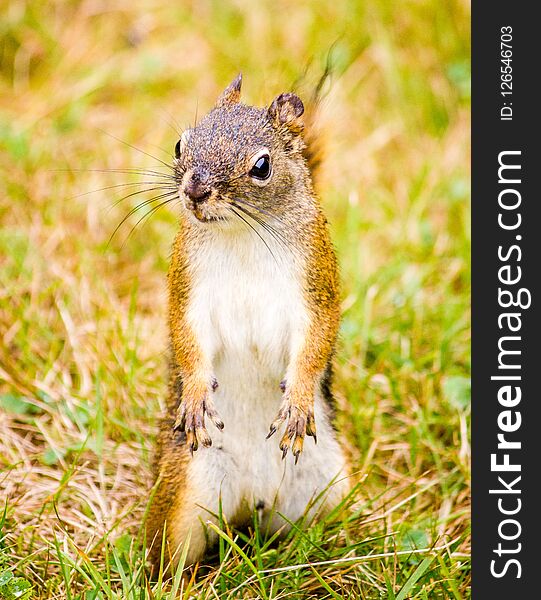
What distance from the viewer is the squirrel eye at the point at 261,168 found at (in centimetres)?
256

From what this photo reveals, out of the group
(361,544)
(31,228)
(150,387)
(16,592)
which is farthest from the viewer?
(31,228)

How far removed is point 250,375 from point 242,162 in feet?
2.04

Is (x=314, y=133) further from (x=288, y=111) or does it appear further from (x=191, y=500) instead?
(x=191, y=500)

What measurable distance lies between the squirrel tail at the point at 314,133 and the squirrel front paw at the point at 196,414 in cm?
77

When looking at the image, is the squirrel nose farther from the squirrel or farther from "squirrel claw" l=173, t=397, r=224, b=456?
"squirrel claw" l=173, t=397, r=224, b=456

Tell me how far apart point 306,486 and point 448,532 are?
21.2 inches

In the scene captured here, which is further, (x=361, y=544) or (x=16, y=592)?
(x=361, y=544)

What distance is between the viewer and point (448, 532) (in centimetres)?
322

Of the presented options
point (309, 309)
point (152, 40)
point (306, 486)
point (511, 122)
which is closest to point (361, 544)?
point (306, 486)

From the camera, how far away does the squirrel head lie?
2459mm

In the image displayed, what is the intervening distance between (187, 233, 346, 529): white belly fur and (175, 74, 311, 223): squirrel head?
0.15m

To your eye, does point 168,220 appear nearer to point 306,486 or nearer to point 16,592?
point 306,486

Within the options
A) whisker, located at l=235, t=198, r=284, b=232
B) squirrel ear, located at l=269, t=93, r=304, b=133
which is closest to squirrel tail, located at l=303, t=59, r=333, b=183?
squirrel ear, located at l=269, t=93, r=304, b=133

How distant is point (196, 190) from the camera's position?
242cm
